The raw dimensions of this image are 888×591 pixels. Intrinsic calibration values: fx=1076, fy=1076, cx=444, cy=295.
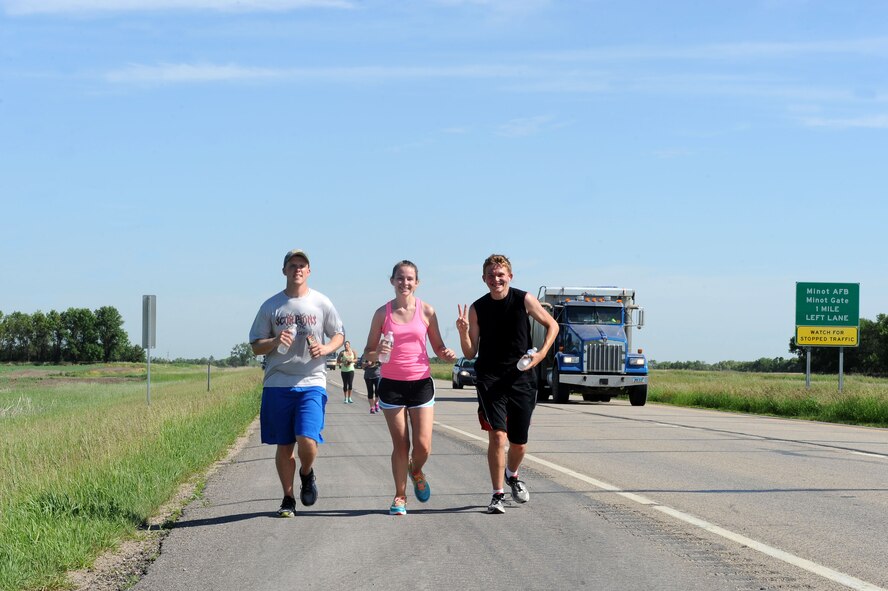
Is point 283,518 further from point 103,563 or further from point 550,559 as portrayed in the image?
point 550,559

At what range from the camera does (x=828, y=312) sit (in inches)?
1266

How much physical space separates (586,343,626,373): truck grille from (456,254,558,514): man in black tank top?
24.4m

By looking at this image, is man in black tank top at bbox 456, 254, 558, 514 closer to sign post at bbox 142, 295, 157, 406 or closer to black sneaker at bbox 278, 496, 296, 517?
black sneaker at bbox 278, 496, 296, 517

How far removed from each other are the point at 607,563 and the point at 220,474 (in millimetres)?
6376

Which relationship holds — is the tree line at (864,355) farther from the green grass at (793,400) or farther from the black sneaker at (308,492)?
the black sneaker at (308,492)

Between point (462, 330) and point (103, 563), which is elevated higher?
point (462, 330)

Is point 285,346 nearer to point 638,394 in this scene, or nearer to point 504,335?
point 504,335

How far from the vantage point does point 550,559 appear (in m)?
6.76

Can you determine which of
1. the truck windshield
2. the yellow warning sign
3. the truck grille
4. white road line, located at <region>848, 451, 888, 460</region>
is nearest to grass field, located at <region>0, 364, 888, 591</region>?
the yellow warning sign

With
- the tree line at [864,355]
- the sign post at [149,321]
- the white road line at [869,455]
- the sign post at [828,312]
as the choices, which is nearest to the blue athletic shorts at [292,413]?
the white road line at [869,455]

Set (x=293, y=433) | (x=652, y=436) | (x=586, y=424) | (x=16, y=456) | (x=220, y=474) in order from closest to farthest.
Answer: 1. (x=293, y=433)
2. (x=220, y=474)
3. (x=16, y=456)
4. (x=652, y=436)
5. (x=586, y=424)

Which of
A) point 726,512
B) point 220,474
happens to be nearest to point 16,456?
point 220,474

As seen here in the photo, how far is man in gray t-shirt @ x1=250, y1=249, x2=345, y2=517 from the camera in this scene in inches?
326

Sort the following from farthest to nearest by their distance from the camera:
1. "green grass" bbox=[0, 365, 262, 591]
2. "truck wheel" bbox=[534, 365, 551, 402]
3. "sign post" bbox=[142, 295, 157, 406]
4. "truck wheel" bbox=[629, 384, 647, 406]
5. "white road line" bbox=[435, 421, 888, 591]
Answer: "truck wheel" bbox=[534, 365, 551, 402], "truck wheel" bbox=[629, 384, 647, 406], "sign post" bbox=[142, 295, 157, 406], "green grass" bbox=[0, 365, 262, 591], "white road line" bbox=[435, 421, 888, 591]
